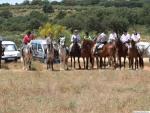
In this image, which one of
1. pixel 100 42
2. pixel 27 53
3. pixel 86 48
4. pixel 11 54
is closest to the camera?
pixel 27 53

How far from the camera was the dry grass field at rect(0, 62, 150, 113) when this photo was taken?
48.3ft

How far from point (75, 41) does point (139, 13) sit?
64.5 meters

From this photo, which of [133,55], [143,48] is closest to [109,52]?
[133,55]

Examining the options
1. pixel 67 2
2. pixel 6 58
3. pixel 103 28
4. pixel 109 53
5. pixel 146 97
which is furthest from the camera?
pixel 67 2

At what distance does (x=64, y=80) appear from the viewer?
23266 mm

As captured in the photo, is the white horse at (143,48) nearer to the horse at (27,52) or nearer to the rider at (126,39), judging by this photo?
the rider at (126,39)

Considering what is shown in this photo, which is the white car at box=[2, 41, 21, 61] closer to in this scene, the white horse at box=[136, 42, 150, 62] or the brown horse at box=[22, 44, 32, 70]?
the brown horse at box=[22, 44, 32, 70]

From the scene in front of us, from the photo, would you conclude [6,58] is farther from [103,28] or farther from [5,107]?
[103,28]

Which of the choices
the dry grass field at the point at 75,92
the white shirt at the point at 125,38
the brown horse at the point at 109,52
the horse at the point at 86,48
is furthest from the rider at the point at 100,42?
the dry grass field at the point at 75,92

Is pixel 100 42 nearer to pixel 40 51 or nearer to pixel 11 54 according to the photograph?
pixel 11 54

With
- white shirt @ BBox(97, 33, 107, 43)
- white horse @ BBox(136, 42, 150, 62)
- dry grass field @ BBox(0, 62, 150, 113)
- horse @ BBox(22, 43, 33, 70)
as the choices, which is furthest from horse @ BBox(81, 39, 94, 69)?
dry grass field @ BBox(0, 62, 150, 113)

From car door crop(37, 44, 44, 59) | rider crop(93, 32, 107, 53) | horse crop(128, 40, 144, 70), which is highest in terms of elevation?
rider crop(93, 32, 107, 53)

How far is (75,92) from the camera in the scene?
19.1 m

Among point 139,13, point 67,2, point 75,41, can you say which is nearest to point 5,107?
point 75,41
